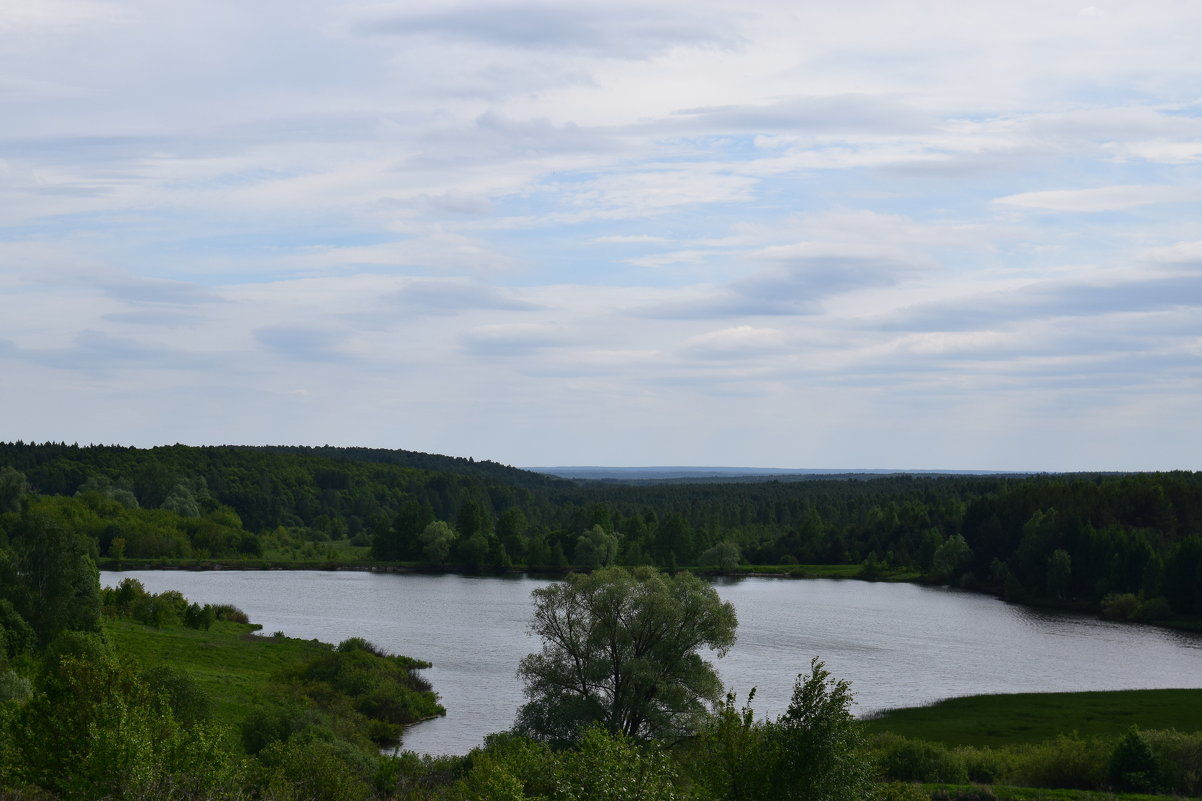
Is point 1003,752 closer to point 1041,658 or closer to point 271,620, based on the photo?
point 1041,658

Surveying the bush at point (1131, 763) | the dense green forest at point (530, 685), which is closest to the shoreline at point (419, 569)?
the dense green forest at point (530, 685)

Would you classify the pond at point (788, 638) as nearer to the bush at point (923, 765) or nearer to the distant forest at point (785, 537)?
the bush at point (923, 765)

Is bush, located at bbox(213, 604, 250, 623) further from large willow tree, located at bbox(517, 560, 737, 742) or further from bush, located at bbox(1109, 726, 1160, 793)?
bush, located at bbox(1109, 726, 1160, 793)

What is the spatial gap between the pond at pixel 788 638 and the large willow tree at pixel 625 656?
539 centimetres

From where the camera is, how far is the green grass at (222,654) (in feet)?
181

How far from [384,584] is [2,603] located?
6857 cm

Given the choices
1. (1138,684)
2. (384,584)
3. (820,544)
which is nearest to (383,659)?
(1138,684)

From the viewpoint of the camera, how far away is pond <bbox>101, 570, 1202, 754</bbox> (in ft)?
208

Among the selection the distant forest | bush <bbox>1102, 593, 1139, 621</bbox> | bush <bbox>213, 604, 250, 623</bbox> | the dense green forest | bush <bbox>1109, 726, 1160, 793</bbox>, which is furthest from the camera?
the distant forest

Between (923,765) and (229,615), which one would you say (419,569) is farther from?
(923,765)

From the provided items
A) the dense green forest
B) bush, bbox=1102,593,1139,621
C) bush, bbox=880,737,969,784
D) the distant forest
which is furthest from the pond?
the distant forest

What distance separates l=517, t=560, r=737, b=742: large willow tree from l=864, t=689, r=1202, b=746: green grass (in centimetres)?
1012

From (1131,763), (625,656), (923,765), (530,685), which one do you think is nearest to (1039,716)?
(1131,763)

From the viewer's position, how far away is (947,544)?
140m
